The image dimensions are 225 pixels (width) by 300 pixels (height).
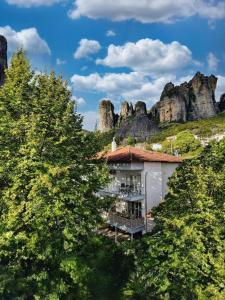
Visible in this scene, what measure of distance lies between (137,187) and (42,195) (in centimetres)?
1749

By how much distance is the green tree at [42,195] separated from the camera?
13.2 m

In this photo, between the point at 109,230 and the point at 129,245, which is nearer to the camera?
the point at 129,245

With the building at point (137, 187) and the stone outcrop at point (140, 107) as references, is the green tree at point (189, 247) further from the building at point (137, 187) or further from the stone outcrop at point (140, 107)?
the stone outcrop at point (140, 107)

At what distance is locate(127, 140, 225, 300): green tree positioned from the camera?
44.0 feet

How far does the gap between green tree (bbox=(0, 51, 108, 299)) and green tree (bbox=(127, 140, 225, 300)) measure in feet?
10.5

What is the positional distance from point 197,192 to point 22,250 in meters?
8.83

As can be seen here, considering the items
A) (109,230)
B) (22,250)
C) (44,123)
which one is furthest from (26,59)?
(109,230)

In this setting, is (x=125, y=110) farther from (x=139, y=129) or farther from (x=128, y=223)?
(x=128, y=223)

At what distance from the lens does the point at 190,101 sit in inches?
5763

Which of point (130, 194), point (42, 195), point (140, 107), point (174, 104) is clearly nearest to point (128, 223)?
point (130, 194)

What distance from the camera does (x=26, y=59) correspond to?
20.2 meters

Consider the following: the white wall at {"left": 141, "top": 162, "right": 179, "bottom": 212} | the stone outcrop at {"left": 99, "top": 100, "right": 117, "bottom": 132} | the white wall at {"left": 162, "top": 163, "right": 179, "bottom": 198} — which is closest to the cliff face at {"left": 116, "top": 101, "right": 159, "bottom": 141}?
the stone outcrop at {"left": 99, "top": 100, "right": 117, "bottom": 132}

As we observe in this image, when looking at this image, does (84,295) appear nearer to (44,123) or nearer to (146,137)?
(44,123)

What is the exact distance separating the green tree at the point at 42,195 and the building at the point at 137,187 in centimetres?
1201
